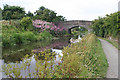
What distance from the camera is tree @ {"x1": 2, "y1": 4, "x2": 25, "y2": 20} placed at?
91.8 feet

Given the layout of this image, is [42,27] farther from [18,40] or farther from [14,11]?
[18,40]

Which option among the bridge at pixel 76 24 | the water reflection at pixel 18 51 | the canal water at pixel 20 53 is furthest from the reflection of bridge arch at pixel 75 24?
the canal water at pixel 20 53

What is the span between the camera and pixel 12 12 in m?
30.3

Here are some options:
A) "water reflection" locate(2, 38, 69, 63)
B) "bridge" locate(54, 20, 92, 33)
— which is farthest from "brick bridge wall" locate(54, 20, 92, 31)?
"water reflection" locate(2, 38, 69, 63)

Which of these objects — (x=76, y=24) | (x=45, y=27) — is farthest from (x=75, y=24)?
(x=45, y=27)

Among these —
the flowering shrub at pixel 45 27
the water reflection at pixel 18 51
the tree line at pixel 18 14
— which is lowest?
the water reflection at pixel 18 51

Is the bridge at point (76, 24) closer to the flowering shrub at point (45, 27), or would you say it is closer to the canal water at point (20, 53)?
the flowering shrub at point (45, 27)

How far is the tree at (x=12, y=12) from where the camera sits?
27975mm

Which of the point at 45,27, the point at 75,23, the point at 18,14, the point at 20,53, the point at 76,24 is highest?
the point at 18,14

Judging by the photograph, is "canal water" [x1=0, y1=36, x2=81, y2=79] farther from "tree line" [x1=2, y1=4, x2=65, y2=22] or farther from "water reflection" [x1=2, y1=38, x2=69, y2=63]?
"tree line" [x1=2, y1=4, x2=65, y2=22]

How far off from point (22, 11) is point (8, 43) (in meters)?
21.7

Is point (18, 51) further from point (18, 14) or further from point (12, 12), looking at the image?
point (12, 12)

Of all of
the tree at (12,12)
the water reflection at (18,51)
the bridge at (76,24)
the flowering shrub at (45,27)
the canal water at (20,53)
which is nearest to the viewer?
the canal water at (20,53)

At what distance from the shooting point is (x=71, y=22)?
34094 millimetres
